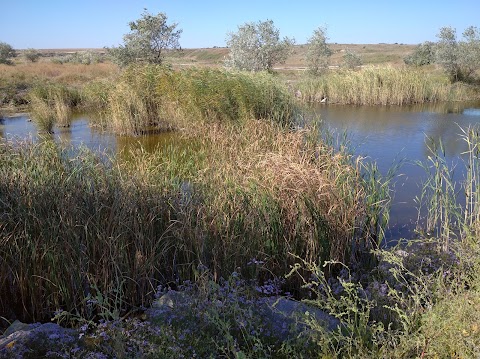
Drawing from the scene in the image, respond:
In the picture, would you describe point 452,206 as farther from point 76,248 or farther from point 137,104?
point 137,104

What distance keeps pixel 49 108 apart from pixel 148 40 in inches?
306

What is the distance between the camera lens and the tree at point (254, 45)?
19031 millimetres

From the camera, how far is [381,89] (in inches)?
654

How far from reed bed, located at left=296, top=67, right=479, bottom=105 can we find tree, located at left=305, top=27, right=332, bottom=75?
5.48 m

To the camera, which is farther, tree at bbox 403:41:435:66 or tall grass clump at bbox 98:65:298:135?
tree at bbox 403:41:435:66

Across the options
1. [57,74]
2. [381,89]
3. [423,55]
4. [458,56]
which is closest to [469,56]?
[458,56]

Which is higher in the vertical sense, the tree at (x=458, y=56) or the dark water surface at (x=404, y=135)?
the tree at (x=458, y=56)

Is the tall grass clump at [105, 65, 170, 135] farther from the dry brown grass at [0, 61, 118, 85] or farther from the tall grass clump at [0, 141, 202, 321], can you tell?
the dry brown grass at [0, 61, 118, 85]

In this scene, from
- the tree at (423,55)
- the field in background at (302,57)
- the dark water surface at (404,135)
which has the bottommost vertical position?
the dark water surface at (404,135)

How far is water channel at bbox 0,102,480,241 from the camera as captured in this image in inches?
244

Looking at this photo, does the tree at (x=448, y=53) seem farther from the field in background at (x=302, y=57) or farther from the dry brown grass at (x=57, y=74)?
the dry brown grass at (x=57, y=74)

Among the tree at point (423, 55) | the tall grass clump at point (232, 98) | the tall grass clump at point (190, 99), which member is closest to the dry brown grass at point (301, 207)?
the tall grass clump at point (190, 99)

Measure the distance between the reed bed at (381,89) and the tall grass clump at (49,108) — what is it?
27.5 feet

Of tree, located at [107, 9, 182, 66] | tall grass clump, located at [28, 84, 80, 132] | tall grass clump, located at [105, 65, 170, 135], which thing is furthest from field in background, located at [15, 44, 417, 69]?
tall grass clump, located at [105, 65, 170, 135]
